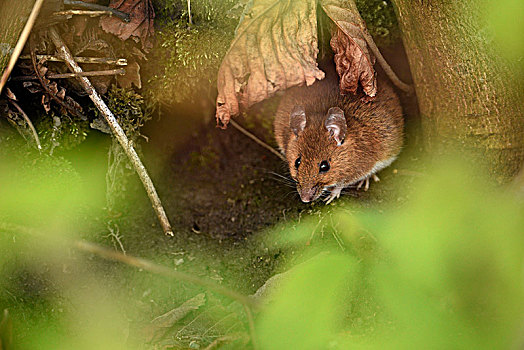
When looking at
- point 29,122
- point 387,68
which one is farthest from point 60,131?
point 387,68

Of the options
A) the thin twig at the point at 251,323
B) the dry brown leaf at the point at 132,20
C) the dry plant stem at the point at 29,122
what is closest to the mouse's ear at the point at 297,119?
the dry brown leaf at the point at 132,20

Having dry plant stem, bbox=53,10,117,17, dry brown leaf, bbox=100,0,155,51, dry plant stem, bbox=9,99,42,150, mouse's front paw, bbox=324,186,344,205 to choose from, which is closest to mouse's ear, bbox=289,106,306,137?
mouse's front paw, bbox=324,186,344,205

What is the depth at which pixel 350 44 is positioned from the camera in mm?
2043

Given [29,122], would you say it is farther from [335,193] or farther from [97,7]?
[335,193]

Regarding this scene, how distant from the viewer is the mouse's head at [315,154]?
8.02 feet

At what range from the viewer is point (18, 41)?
1656 mm

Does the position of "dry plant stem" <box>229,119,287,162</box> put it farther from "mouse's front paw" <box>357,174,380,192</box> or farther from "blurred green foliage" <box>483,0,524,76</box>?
"blurred green foliage" <box>483,0,524,76</box>

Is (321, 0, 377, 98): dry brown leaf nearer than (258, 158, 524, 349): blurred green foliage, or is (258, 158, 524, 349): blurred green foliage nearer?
(258, 158, 524, 349): blurred green foliage

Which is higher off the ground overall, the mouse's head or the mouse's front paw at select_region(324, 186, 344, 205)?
the mouse's head

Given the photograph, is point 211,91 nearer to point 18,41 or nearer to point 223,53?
point 223,53

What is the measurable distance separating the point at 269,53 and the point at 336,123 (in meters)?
0.50

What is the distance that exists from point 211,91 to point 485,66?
1292 millimetres

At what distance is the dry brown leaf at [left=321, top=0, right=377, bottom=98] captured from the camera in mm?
2008

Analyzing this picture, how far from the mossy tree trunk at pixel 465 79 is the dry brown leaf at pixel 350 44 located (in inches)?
7.0
